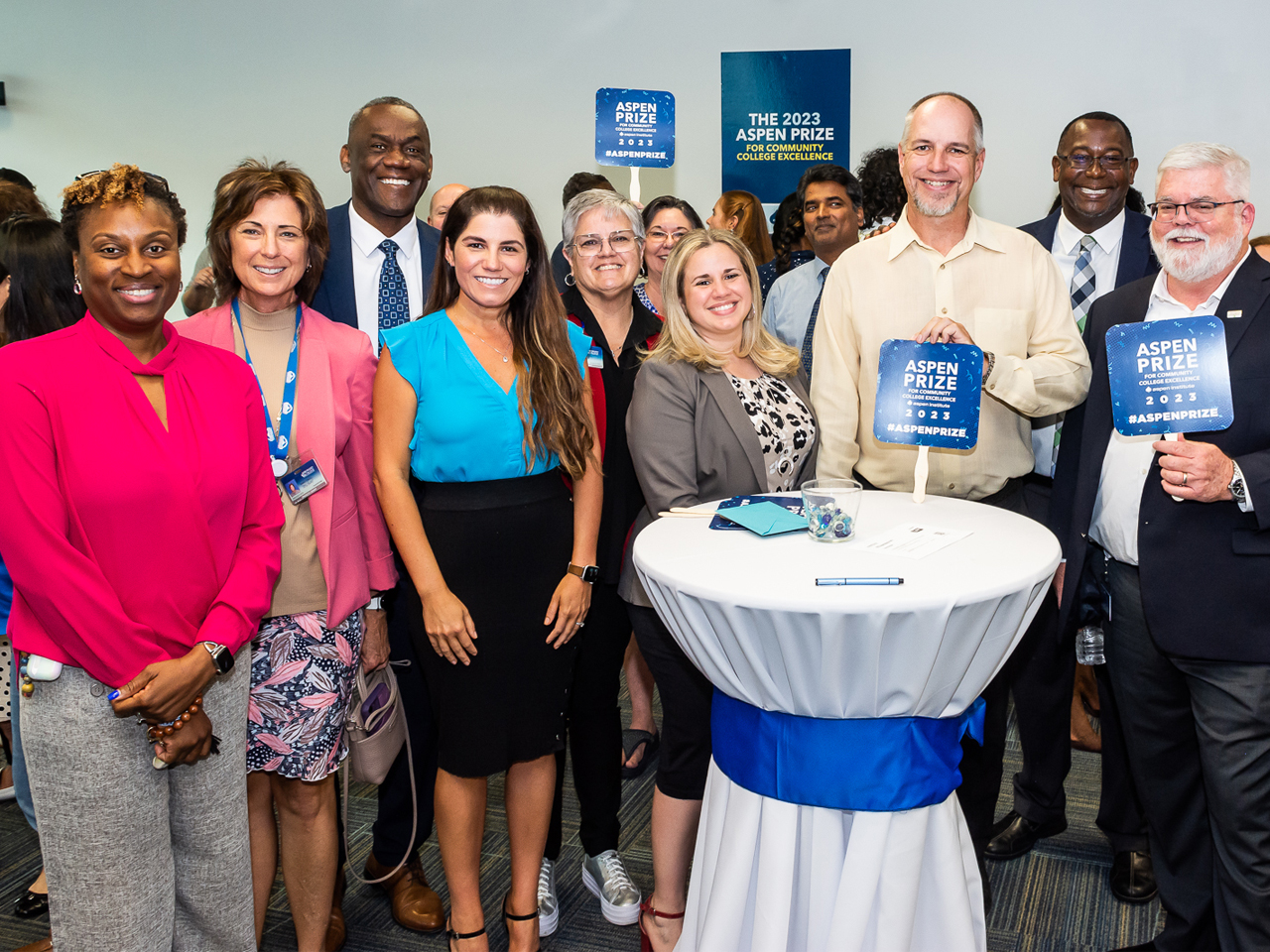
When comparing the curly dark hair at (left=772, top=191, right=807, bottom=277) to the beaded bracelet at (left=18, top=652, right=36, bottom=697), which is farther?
the curly dark hair at (left=772, top=191, right=807, bottom=277)

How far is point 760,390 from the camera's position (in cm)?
245

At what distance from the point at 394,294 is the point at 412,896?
5.50 feet

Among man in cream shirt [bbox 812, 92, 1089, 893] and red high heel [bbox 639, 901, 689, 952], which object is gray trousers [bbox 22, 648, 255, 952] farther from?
man in cream shirt [bbox 812, 92, 1089, 893]

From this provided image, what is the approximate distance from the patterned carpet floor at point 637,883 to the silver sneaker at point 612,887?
3 centimetres

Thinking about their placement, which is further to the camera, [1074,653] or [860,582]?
[1074,653]

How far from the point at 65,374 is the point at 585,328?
1.44 meters

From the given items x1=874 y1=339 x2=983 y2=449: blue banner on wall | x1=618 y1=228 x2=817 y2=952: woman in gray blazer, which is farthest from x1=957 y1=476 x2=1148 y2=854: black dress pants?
x1=618 y1=228 x2=817 y2=952: woman in gray blazer

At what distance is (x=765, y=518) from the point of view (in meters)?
2.04

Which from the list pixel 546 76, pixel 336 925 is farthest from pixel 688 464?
pixel 546 76

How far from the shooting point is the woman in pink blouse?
5.50ft

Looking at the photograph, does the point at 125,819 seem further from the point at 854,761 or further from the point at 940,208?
the point at 940,208

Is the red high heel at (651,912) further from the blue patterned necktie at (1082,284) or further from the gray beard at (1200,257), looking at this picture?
the blue patterned necktie at (1082,284)

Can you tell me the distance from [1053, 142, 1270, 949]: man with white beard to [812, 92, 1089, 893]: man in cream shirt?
205mm

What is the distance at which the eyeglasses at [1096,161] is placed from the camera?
340 cm
